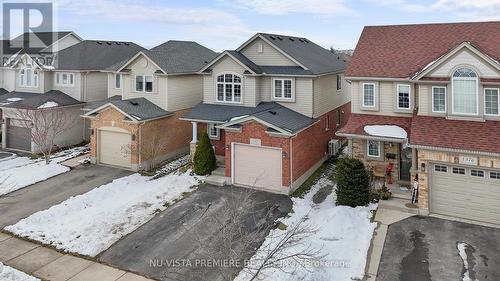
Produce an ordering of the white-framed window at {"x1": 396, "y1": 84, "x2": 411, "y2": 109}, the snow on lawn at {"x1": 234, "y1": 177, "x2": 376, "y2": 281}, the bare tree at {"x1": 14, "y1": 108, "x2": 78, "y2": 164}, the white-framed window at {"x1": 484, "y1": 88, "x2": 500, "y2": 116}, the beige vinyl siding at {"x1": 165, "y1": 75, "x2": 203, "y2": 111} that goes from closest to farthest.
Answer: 1. the snow on lawn at {"x1": 234, "y1": 177, "x2": 376, "y2": 281}
2. the white-framed window at {"x1": 484, "y1": 88, "x2": 500, "y2": 116}
3. the white-framed window at {"x1": 396, "y1": 84, "x2": 411, "y2": 109}
4. the beige vinyl siding at {"x1": 165, "y1": 75, "x2": 203, "y2": 111}
5. the bare tree at {"x1": 14, "y1": 108, "x2": 78, "y2": 164}

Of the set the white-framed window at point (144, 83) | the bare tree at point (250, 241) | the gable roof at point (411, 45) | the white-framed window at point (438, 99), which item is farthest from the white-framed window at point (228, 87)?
the white-framed window at point (438, 99)

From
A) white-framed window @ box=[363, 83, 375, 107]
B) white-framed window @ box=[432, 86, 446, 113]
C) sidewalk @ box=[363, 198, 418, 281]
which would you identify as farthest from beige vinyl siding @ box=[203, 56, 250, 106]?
sidewalk @ box=[363, 198, 418, 281]

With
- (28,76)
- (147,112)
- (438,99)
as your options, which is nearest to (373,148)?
(438,99)

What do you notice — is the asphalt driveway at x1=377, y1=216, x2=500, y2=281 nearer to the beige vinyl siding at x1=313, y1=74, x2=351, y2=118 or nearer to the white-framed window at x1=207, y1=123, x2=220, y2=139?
the beige vinyl siding at x1=313, y1=74, x2=351, y2=118

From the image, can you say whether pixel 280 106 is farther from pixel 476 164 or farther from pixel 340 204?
pixel 476 164

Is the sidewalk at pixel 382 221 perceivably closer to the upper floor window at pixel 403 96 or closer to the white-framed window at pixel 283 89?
the upper floor window at pixel 403 96

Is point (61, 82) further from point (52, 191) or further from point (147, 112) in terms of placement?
point (52, 191)

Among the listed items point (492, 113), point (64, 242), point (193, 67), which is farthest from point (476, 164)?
point (193, 67)
